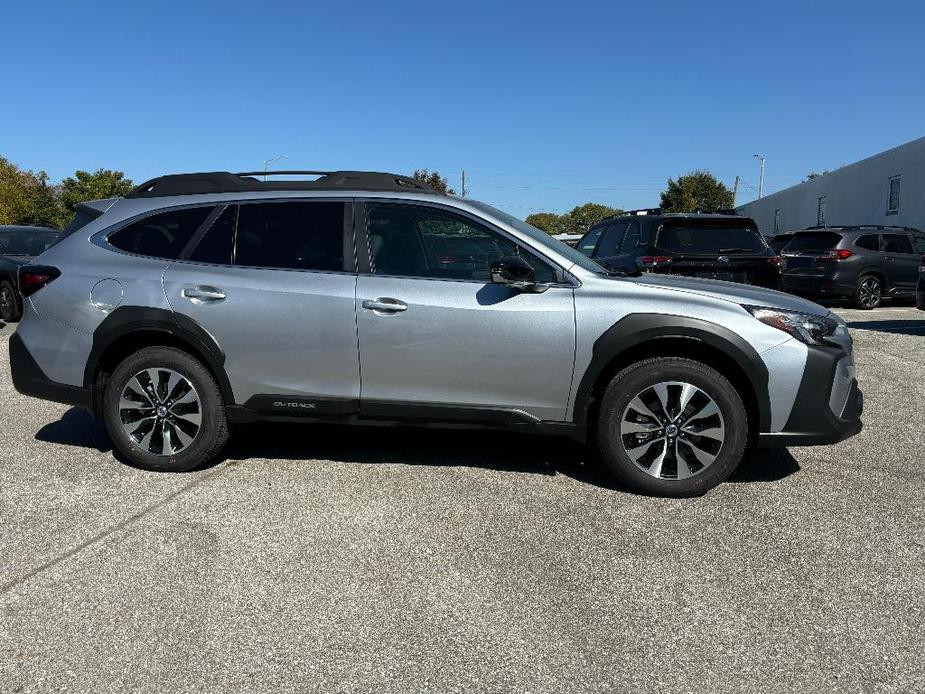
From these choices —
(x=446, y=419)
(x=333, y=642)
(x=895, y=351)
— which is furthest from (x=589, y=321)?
(x=895, y=351)

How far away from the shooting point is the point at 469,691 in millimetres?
2594

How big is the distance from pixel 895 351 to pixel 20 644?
9574mm

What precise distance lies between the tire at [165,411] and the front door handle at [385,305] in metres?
1.10

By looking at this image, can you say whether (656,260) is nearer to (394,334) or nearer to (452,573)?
(394,334)

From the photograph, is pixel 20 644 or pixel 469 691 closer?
pixel 469 691

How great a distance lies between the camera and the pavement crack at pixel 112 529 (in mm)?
3377

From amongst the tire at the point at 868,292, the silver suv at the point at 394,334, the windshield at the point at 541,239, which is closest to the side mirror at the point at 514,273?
the silver suv at the point at 394,334

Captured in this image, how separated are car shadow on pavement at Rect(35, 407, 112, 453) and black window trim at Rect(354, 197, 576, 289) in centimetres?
232

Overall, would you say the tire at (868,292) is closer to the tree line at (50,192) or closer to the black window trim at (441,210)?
the black window trim at (441,210)

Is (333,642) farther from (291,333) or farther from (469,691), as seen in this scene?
(291,333)

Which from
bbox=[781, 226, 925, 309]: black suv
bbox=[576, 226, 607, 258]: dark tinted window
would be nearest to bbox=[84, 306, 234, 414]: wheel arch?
bbox=[576, 226, 607, 258]: dark tinted window

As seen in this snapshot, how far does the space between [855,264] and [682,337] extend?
12381 millimetres

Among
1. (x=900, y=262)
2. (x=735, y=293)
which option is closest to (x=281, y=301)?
(x=735, y=293)

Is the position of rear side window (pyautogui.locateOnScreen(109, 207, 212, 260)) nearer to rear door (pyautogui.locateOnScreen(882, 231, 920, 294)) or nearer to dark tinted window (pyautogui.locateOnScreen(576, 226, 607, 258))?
dark tinted window (pyautogui.locateOnScreen(576, 226, 607, 258))
